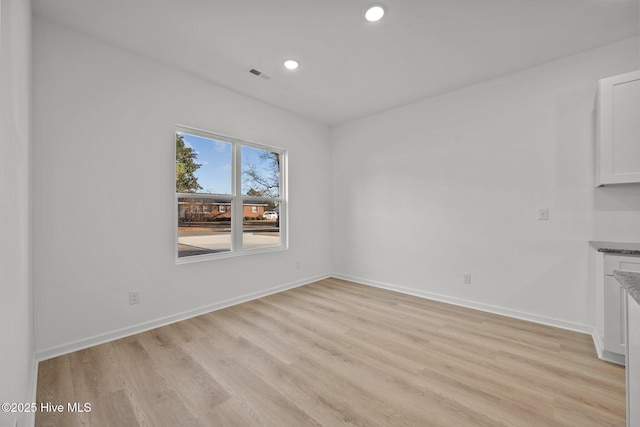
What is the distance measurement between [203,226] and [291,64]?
6.75 feet

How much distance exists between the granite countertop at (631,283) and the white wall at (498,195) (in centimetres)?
203

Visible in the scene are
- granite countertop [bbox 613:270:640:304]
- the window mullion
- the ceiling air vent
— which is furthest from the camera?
the window mullion

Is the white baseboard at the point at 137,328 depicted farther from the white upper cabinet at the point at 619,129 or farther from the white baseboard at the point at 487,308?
the white upper cabinet at the point at 619,129

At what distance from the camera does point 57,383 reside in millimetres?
1796

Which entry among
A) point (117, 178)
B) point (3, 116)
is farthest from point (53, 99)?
point (3, 116)

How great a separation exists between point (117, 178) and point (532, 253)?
165 inches

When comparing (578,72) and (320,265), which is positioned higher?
(578,72)

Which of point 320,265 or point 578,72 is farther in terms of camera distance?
point 320,265

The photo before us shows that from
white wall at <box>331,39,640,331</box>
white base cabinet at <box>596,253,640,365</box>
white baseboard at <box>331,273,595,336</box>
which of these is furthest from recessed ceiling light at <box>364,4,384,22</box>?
white baseboard at <box>331,273,595,336</box>

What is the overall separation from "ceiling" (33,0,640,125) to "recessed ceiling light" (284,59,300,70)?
7 cm

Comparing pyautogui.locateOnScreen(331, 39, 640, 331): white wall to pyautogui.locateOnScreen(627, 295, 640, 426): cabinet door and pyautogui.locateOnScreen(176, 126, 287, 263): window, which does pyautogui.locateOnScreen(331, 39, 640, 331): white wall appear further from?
pyautogui.locateOnScreen(627, 295, 640, 426): cabinet door

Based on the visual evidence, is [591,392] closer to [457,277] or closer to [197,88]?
[457,277]

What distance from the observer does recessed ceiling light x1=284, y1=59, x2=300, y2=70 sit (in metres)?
2.73

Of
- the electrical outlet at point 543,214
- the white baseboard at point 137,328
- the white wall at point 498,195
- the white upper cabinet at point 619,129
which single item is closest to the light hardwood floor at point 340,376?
the white baseboard at point 137,328
